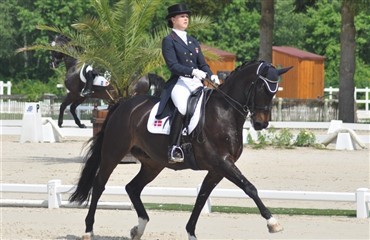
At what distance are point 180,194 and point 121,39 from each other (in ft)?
→ 22.4

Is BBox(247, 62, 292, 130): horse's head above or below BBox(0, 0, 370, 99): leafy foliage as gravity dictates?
above

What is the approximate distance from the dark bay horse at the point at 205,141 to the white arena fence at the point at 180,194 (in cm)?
168

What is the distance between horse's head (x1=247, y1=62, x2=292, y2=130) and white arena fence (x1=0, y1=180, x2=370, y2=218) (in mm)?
3145

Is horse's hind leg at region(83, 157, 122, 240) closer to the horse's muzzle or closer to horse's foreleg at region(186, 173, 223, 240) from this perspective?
horse's foreleg at region(186, 173, 223, 240)

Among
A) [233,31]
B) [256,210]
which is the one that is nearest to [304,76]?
[233,31]

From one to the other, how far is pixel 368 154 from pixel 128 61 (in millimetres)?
6408

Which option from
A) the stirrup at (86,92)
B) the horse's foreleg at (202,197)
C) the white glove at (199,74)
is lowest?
the stirrup at (86,92)

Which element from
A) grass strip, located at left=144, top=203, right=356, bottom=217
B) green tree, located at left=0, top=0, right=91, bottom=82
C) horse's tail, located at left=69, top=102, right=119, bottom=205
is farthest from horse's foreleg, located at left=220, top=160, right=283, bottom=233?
green tree, located at left=0, top=0, right=91, bottom=82

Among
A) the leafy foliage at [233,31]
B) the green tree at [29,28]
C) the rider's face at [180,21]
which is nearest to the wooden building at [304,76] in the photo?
the leafy foliage at [233,31]

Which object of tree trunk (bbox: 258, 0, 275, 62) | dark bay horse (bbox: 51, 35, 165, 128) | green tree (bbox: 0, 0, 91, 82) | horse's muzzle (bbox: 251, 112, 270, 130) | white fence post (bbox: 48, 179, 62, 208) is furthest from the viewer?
green tree (bbox: 0, 0, 91, 82)

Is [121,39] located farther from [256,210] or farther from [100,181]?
[100,181]

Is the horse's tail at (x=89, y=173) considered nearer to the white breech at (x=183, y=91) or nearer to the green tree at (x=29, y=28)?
the white breech at (x=183, y=91)

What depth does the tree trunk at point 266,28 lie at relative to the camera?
3303 centimetres

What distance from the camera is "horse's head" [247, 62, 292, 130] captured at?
9.99m
